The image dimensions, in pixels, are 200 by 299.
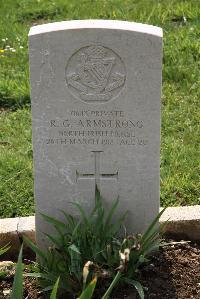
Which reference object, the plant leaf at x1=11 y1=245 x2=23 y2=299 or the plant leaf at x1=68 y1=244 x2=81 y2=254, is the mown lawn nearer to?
the plant leaf at x1=68 y1=244 x2=81 y2=254

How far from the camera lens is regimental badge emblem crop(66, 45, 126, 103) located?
3215 millimetres

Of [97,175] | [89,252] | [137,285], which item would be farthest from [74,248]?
[97,175]

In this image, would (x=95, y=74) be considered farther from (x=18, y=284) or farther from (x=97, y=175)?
(x=18, y=284)

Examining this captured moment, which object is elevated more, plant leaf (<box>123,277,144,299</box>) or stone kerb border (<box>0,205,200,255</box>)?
stone kerb border (<box>0,205,200,255</box>)

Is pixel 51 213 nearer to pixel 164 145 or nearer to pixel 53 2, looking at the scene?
pixel 164 145

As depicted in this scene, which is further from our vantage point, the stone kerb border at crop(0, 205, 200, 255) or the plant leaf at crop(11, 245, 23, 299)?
the stone kerb border at crop(0, 205, 200, 255)

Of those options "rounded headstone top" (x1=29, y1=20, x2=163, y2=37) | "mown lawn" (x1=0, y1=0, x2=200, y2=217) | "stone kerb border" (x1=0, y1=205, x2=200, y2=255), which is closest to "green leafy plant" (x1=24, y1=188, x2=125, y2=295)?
"stone kerb border" (x1=0, y1=205, x2=200, y2=255)

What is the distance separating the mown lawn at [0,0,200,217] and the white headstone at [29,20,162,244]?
0.62 meters

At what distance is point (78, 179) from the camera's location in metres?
3.51

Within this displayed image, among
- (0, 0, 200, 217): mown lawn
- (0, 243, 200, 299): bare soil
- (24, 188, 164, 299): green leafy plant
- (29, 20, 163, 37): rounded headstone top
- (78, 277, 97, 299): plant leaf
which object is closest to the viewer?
(78, 277, 97, 299): plant leaf

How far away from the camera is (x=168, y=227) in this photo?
12.6 ft

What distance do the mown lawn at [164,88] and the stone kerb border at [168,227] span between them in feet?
0.74

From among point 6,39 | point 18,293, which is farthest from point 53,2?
point 18,293

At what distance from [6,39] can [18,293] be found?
386 centimetres
